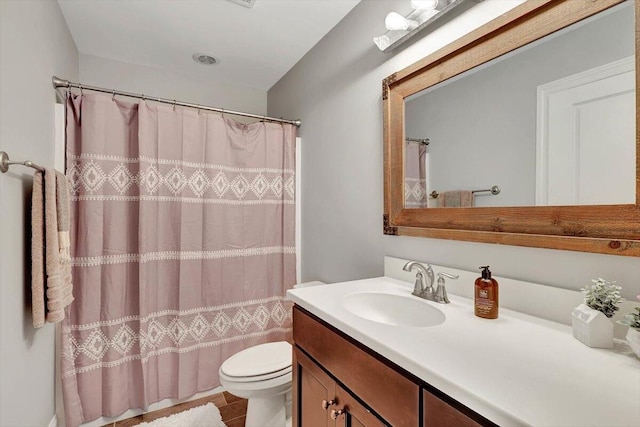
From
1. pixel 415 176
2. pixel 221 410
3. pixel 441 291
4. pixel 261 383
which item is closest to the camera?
pixel 441 291

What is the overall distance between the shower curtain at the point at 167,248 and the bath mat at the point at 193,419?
5.0 inches

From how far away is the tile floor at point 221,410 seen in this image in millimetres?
1764

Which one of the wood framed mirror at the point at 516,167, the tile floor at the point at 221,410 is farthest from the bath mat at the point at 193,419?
the wood framed mirror at the point at 516,167

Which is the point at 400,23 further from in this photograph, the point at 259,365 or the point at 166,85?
the point at 166,85

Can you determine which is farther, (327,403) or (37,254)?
(37,254)

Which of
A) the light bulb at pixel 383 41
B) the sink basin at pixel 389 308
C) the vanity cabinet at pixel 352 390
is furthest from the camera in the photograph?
the light bulb at pixel 383 41

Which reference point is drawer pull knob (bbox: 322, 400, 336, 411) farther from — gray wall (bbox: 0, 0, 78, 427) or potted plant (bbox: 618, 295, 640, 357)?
gray wall (bbox: 0, 0, 78, 427)

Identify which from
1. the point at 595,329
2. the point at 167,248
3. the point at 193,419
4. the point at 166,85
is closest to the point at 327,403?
the point at 595,329

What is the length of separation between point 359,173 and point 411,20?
Result: 0.76 m

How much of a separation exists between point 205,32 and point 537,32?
1.85 m

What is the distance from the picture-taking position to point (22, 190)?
124 centimetres

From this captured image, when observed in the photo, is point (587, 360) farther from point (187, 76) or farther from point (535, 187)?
point (187, 76)

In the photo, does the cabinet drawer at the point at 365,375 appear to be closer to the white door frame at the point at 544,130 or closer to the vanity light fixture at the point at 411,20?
the white door frame at the point at 544,130

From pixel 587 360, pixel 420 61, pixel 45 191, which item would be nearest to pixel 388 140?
pixel 420 61
